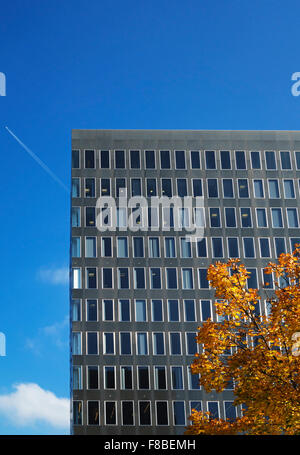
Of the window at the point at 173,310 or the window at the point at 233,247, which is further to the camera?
the window at the point at 233,247

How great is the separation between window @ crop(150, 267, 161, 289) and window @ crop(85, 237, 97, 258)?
25.8 feet

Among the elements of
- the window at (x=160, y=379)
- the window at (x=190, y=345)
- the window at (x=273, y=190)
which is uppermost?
the window at (x=273, y=190)

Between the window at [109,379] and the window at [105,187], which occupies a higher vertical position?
the window at [105,187]

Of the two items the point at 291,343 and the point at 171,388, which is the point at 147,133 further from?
the point at 291,343

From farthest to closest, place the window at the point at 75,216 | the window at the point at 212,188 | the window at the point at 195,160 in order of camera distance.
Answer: the window at the point at 195,160 → the window at the point at 212,188 → the window at the point at 75,216

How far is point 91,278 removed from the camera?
88.0m

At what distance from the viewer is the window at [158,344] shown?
85312mm

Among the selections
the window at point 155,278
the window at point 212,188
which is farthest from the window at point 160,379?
the window at point 212,188

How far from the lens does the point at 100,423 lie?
267 feet

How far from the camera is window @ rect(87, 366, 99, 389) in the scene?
83188 millimetres

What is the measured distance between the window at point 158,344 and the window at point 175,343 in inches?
44.2

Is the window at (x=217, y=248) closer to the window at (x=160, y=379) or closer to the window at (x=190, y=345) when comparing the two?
the window at (x=190, y=345)

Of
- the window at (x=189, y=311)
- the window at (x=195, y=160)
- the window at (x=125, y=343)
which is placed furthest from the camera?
the window at (x=195, y=160)

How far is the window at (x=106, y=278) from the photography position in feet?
288
